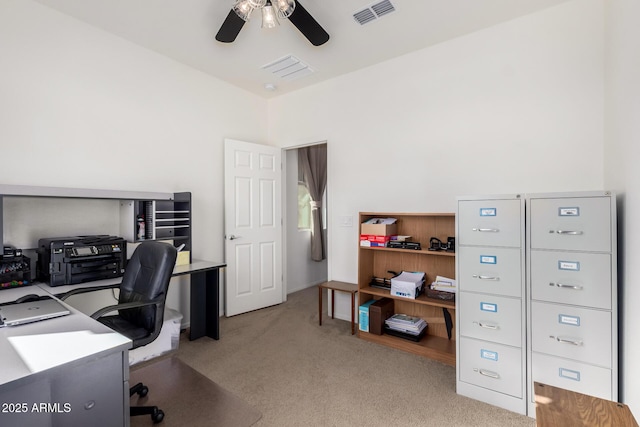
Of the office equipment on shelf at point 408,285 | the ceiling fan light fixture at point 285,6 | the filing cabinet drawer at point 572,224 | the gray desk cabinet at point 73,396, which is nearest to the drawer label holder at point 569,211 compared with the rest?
the filing cabinet drawer at point 572,224

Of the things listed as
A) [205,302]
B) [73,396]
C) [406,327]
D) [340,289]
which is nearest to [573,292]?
[406,327]

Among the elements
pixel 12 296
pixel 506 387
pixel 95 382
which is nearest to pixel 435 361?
pixel 506 387

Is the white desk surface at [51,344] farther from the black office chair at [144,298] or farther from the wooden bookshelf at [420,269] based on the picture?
the wooden bookshelf at [420,269]

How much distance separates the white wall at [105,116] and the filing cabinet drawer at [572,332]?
3213 mm

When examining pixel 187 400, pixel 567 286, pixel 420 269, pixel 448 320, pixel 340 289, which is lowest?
pixel 187 400

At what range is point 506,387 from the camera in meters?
2.04

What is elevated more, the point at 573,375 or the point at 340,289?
the point at 340,289

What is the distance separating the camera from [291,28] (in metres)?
2.74

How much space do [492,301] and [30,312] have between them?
8.96 feet

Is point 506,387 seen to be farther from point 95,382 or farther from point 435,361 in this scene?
point 95,382

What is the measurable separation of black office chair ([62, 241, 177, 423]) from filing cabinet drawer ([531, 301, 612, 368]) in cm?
237

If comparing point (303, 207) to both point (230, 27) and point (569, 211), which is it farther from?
point (569, 211)

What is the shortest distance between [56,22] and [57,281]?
2.10m

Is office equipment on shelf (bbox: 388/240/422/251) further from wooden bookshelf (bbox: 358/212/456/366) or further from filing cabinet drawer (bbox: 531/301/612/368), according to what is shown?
filing cabinet drawer (bbox: 531/301/612/368)
